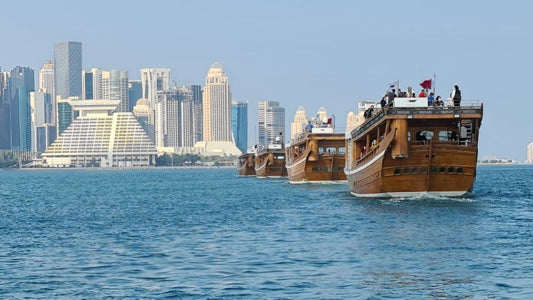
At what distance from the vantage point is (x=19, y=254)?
145 feet

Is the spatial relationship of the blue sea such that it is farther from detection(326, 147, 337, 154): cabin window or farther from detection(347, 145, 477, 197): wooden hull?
detection(326, 147, 337, 154): cabin window

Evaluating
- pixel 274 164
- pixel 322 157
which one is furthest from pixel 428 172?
pixel 274 164

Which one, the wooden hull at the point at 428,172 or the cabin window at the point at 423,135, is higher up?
the cabin window at the point at 423,135

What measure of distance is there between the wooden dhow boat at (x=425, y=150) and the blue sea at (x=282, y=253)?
1105 millimetres

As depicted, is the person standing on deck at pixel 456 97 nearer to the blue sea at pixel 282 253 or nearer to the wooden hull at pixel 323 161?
the blue sea at pixel 282 253

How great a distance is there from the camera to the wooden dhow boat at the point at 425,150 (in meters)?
64.4

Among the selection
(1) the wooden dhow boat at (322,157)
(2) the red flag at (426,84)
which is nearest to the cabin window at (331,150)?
(1) the wooden dhow boat at (322,157)

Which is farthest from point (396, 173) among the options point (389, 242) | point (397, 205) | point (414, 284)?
point (414, 284)

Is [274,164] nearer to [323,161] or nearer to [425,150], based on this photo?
A: [323,161]

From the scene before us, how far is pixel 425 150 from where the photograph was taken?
64188mm

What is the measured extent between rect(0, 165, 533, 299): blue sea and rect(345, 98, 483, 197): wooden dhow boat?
1.11 meters

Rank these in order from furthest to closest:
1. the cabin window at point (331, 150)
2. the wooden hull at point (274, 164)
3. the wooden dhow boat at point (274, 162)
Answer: the wooden dhow boat at point (274, 162) < the wooden hull at point (274, 164) < the cabin window at point (331, 150)

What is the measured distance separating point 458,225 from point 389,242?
24.5ft

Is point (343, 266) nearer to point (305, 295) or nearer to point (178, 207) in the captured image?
point (305, 295)
